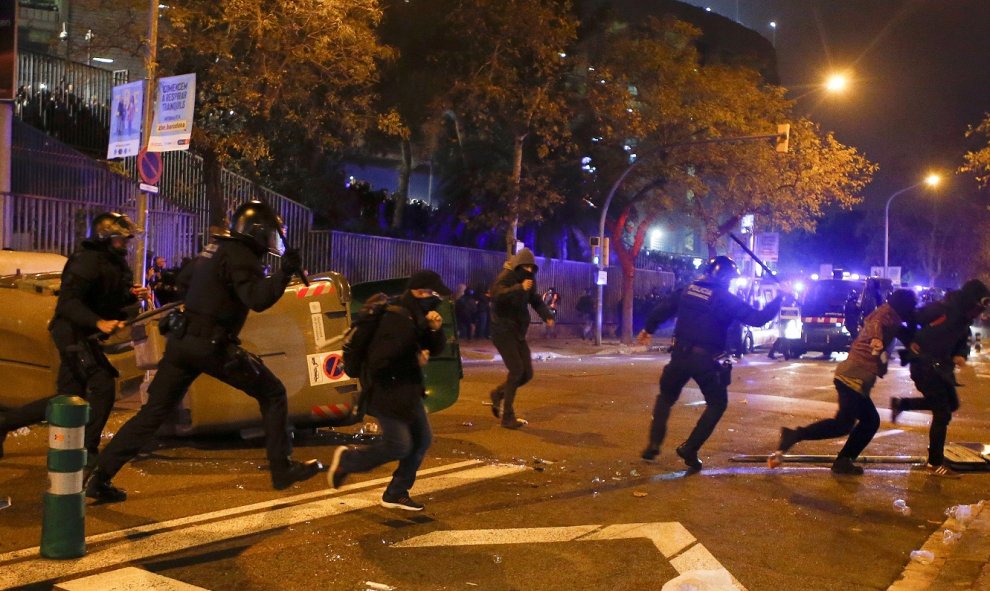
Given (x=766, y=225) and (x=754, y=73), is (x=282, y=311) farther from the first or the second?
(x=766, y=225)

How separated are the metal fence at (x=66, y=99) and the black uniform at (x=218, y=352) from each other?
19301 mm

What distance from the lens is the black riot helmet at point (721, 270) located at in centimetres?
764

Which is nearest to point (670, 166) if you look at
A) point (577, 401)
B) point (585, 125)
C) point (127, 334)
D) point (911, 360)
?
point (585, 125)

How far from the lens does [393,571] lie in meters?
4.95

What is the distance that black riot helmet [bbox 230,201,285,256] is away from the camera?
5.59 meters

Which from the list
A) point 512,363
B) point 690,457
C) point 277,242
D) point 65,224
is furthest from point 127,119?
point 690,457

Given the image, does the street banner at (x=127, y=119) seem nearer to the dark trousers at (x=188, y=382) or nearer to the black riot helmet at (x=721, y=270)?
the dark trousers at (x=188, y=382)

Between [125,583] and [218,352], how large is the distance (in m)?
1.44

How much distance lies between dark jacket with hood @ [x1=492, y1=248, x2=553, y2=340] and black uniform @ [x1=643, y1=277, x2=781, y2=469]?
228 centimetres

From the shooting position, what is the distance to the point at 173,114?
13188mm

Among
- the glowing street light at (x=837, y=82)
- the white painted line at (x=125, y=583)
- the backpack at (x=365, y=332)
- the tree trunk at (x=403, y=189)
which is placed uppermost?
the glowing street light at (x=837, y=82)

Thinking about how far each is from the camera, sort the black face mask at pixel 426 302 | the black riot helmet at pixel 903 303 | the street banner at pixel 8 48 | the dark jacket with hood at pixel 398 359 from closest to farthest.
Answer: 1. the dark jacket with hood at pixel 398 359
2. the black face mask at pixel 426 302
3. the black riot helmet at pixel 903 303
4. the street banner at pixel 8 48

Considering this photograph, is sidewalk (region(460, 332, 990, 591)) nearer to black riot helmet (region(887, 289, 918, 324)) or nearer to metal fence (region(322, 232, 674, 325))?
black riot helmet (region(887, 289, 918, 324))

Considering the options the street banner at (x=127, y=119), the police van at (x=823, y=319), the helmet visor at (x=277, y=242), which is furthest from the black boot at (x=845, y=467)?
the police van at (x=823, y=319)
